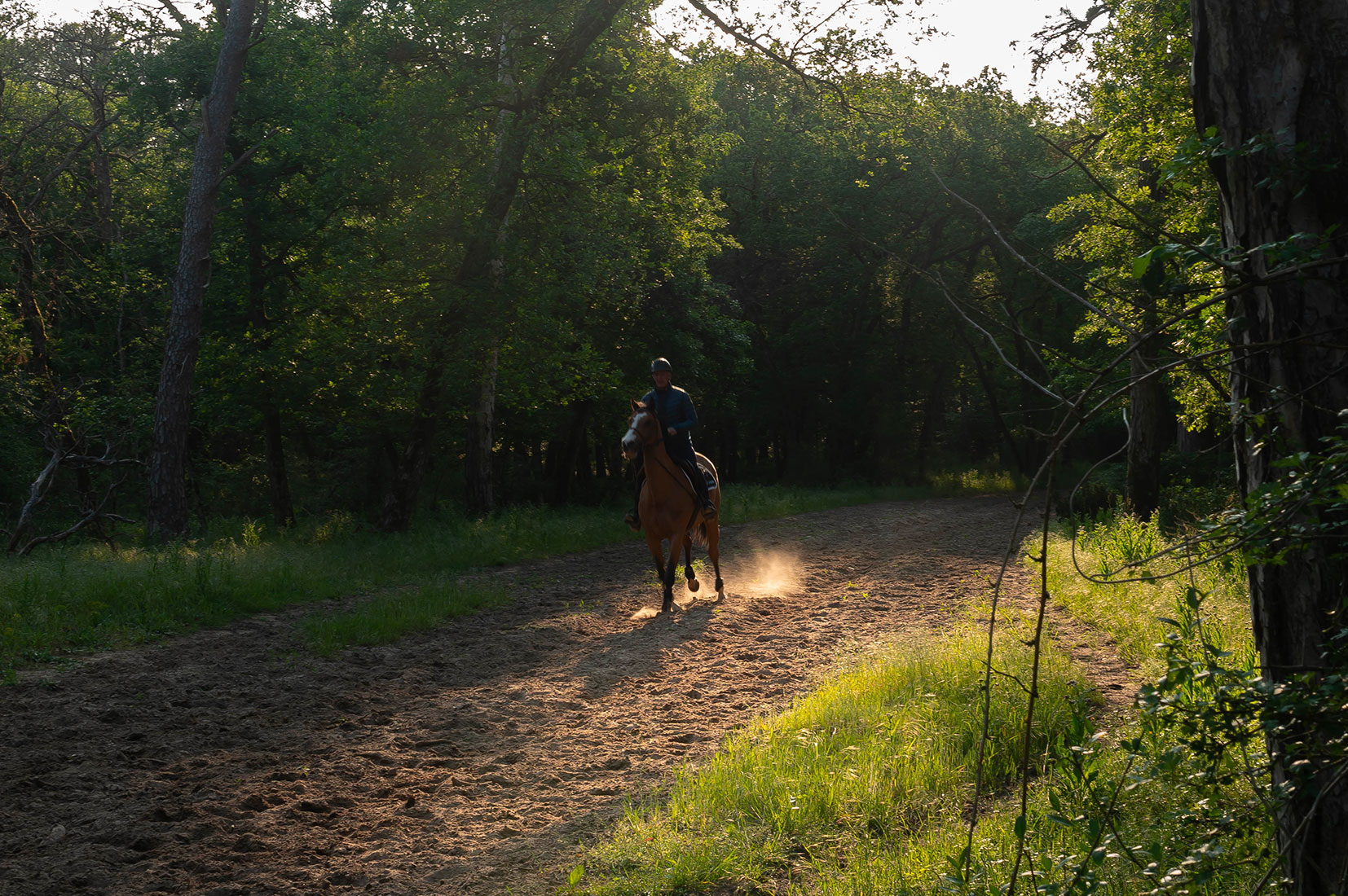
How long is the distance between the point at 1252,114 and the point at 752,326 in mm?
31003

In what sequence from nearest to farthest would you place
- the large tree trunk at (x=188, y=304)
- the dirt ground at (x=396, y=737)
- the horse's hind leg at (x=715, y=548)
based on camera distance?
the dirt ground at (x=396, y=737) < the horse's hind leg at (x=715, y=548) < the large tree trunk at (x=188, y=304)

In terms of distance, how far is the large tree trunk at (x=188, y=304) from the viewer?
57.1ft

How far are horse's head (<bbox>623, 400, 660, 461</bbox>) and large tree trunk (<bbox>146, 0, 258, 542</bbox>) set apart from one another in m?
10.4

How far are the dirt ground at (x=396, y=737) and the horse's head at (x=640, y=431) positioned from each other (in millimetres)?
2156

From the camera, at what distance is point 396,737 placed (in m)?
7.13

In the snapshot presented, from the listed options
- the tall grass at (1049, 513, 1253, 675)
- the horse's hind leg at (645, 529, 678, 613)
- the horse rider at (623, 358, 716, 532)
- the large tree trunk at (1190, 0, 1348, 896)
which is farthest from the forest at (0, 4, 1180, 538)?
the large tree trunk at (1190, 0, 1348, 896)

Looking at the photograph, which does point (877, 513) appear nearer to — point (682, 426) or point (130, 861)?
point (682, 426)

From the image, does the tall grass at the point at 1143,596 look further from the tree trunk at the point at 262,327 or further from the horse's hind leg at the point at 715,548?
the tree trunk at the point at 262,327

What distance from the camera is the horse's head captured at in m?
11.2

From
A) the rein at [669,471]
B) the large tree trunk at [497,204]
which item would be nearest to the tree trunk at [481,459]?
the large tree trunk at [497,204]

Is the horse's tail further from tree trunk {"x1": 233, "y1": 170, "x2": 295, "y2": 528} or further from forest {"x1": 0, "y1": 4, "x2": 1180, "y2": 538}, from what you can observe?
tree trunk {"x1": 233, "y1": 170, "x2": 295, "y2": 528}

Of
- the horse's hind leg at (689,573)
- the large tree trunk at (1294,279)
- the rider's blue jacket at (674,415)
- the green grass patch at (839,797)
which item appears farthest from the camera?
the horse's hind leg at (689,573)

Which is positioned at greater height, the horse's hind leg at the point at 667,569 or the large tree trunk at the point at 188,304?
the large tree trunk at the point at 188,304

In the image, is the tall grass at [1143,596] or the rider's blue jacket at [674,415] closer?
the tall grass at [1143,596]
